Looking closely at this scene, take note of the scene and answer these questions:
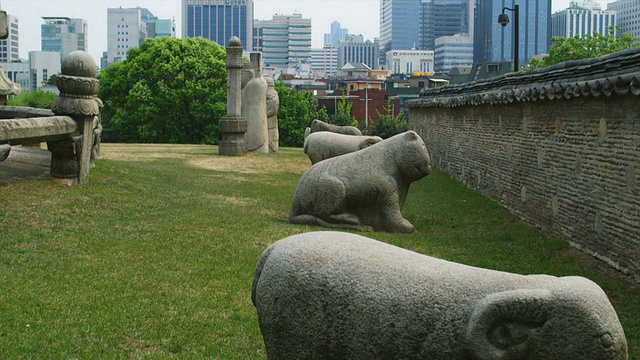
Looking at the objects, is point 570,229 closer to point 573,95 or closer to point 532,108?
point 573,95

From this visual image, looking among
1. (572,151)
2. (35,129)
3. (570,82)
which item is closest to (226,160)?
(35,129)

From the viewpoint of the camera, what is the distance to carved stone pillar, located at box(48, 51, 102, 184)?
40.3 ft

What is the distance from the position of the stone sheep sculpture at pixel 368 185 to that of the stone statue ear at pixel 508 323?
7.07 m

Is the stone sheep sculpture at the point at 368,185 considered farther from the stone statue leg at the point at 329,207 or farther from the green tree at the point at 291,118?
the green tree at the point at 291,118

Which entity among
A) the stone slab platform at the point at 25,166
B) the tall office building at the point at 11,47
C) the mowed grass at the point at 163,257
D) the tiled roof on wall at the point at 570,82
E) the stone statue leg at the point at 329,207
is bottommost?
the mowed grass at the point at 163,257

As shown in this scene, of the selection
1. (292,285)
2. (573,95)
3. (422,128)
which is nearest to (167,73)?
(422,128)

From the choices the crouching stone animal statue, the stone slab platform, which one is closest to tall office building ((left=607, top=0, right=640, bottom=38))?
the stone slab platform

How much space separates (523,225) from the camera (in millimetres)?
12969

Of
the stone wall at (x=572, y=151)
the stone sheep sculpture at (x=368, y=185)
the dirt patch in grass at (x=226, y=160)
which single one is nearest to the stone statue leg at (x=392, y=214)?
the stone sheep sculpture at (x=368, y=185)

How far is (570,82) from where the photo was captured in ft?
36.3

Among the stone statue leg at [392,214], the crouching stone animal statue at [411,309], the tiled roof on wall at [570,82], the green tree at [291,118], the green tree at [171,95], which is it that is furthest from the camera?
the green tree at [291,118]

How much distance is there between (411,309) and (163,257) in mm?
5283

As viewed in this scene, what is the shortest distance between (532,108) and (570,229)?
9.82 feet

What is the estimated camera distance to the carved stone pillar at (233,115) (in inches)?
952
